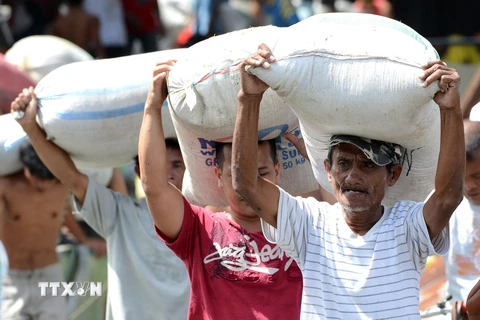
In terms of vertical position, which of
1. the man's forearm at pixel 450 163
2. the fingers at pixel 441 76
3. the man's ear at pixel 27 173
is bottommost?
the man's ear at pixel 27 173

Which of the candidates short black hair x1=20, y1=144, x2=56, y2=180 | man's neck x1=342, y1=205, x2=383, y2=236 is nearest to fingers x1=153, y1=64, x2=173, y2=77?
man's neck x1=342, y1=205, x2=383, y2=236

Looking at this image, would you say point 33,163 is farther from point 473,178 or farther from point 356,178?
point 356,178

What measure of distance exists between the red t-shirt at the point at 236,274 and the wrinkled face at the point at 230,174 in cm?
8

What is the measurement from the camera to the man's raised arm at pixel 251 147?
112 inches

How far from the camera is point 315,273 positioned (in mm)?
2938

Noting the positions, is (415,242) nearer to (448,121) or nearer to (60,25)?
(448,121)

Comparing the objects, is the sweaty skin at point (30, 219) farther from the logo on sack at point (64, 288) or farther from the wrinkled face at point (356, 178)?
the wrinkled face at point (356, 178)

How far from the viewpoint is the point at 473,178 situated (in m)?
4.15

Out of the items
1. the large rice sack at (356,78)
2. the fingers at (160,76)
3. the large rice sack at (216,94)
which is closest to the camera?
the large rice sack at (356,78)

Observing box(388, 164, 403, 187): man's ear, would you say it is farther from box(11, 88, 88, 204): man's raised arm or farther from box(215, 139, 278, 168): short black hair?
box(11, 88, 88, 204): man's raised arm

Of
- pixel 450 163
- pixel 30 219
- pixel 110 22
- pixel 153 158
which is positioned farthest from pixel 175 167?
pixel 110 22

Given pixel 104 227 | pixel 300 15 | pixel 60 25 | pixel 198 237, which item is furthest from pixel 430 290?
pixel 300 15

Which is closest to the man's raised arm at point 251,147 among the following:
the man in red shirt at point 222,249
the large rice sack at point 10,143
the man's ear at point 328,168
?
the man's ear at point 328,168

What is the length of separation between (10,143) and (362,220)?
2.07 m
